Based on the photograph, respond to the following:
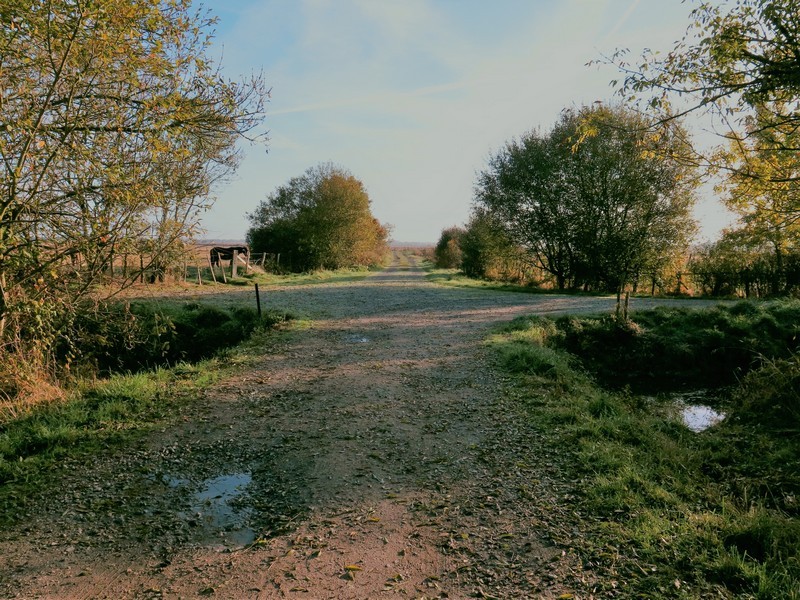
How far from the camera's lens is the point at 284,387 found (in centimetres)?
823

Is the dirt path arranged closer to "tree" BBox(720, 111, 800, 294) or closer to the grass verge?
the grass verge

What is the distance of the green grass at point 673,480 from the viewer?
351cm

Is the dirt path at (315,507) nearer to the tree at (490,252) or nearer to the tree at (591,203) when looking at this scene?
the tree at (591,203)

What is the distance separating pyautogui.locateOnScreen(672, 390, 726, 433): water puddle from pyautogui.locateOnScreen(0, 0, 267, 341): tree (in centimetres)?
922

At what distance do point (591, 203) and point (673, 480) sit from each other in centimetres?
2192

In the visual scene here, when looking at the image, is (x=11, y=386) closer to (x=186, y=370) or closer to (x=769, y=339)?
(x=186, y=370)

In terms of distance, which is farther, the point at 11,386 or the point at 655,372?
the point at 655,372

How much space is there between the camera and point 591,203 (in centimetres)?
2450

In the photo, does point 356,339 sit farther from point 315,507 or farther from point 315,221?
point 315,221

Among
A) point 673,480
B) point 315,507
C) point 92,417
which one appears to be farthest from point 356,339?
point 673,480

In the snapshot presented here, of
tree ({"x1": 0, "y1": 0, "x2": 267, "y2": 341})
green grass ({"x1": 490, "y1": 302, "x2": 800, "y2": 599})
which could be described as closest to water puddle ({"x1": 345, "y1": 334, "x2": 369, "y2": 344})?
green grass ({"x1": 490, "y1": 302, "x2": 800, "y2": 599})

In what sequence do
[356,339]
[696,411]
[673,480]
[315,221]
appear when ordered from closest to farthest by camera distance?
1. [673,480]
2. [696,411]
3. [356,339]
4. [315,221]

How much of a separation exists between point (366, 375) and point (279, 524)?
4.58 m

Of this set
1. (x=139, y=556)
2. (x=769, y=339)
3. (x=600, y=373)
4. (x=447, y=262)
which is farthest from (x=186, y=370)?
(x=447, y=262)
